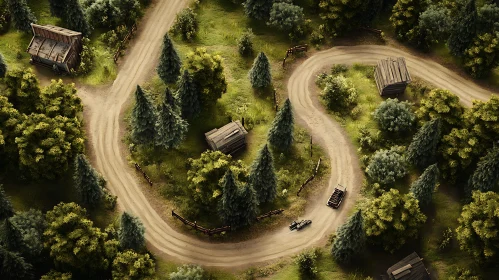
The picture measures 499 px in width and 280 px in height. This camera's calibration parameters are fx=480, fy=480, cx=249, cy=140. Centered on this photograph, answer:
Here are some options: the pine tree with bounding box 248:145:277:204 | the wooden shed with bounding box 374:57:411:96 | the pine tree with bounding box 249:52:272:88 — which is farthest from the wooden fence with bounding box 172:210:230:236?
the wooden shed with bounding box 374:57:411:96

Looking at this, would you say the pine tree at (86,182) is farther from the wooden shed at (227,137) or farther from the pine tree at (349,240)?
the pine tree at (349,240)

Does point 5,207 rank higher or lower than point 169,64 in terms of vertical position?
lower

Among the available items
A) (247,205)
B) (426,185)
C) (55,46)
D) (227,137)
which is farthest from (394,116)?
(55,46)

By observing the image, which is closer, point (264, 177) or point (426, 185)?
point (426, 185)

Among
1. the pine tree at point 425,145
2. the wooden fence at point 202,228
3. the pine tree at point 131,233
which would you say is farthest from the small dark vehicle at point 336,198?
the pine tree at point 131,233

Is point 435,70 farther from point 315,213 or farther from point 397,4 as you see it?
point 315,213

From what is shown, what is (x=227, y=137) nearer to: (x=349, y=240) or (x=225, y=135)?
(x=225, y=135)
